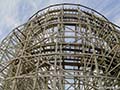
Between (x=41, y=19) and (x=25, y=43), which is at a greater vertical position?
(x=41, y=19)

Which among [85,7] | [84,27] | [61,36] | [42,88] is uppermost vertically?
[85,7]

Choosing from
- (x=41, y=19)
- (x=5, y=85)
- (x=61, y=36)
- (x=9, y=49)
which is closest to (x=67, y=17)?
(x=41, y=19)

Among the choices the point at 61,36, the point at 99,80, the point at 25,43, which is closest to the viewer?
the point at 99,80

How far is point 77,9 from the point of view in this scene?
21984 millimetres

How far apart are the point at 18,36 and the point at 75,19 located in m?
5.09

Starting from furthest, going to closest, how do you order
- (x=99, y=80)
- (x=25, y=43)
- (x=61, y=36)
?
(x=25, y=43)
(x=61, y=36)
(x=99, y=80)

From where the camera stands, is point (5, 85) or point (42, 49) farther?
point (42, 49)

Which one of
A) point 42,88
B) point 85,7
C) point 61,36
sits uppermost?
point 85,7

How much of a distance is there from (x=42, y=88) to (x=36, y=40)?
428 cm

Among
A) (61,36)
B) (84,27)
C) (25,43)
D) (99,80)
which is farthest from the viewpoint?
(84,27)

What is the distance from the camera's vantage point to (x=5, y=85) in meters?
19.3

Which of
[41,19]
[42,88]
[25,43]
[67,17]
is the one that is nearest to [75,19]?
[67,17]

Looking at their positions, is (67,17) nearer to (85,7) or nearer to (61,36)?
(85,7)

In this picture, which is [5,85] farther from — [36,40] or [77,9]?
[77,9]
